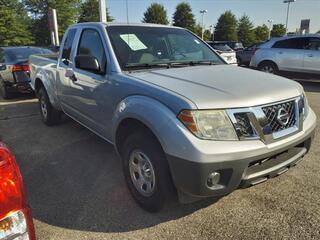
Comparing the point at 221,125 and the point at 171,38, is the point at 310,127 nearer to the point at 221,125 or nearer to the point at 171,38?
the point at 221,125

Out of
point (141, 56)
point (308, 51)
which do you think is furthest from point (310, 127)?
point (308, 51)

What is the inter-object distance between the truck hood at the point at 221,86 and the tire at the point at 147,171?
0.53 metres

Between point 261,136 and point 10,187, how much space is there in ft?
6.22

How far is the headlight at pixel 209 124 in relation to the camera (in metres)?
2.55

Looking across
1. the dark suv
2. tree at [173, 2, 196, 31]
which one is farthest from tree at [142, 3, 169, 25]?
the dark suv

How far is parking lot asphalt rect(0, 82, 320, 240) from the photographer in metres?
2.86

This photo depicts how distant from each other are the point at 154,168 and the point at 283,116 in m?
1.22

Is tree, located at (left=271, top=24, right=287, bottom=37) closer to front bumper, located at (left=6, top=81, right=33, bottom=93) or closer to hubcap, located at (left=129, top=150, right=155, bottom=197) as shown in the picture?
front bumper, located at (left=6, top=81, right=33, bottom=93)

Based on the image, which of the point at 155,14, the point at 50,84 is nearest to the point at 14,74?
the point at 50,84

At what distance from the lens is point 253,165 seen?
106 inches

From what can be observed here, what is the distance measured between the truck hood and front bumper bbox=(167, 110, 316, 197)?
35 centimetres

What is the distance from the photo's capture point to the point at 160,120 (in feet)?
8.84

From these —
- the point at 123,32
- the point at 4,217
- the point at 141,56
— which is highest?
the point at 123,32

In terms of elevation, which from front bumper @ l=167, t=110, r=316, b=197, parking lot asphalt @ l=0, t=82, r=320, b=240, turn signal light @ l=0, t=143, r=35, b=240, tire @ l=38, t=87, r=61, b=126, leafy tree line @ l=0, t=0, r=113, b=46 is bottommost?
parking lot asphalt @ l=0, t=82, r=320, b=240
